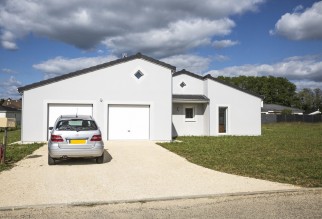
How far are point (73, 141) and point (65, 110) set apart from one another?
8351mm

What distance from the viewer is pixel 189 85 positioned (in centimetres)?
2378

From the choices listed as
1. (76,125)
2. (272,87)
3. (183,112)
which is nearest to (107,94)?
(183,112)

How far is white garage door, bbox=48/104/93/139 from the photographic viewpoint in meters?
17.4

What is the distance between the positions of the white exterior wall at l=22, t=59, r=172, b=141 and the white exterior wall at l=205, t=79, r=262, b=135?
17.3 feet

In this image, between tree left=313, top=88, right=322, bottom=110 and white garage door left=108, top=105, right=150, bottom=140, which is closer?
white garage door left=108, top=105, right=150, bottom=140

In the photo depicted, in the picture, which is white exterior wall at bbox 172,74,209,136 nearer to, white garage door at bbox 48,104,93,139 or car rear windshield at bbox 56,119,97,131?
white garage door at bbox 48,104,93,139

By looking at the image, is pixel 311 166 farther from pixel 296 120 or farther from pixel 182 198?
pixel 296 120

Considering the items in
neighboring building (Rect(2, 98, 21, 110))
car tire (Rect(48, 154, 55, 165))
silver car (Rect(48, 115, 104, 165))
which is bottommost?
car tire (Rect(48, 154, 55, 165))

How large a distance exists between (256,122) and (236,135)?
2055 mm

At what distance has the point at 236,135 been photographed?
23.0 metres

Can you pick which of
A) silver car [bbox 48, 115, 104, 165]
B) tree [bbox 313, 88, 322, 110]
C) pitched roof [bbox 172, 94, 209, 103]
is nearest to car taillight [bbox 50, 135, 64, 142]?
silver car [bbox 48, 115, 104, 165]

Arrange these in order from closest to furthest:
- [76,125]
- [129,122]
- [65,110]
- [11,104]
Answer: [76,125] → [65,110] → [129,122] → [11,104]

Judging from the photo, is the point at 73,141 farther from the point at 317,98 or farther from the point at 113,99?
the point at 317,98

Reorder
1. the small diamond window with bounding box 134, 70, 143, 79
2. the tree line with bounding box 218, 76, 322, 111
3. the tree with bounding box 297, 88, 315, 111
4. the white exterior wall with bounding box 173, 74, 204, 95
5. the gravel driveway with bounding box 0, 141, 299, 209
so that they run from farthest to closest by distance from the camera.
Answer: the tree with bounding box 297, 88, 315, 111 < the tree line with bounding box 218, 76, 322, 111 < the white exterior wall with bounding box 173, 74, 204, 95 < the small diamond window with bounding box 134, 70, 143, 79 < the gravel driveway with bounding box 0, 141, 299, 209
